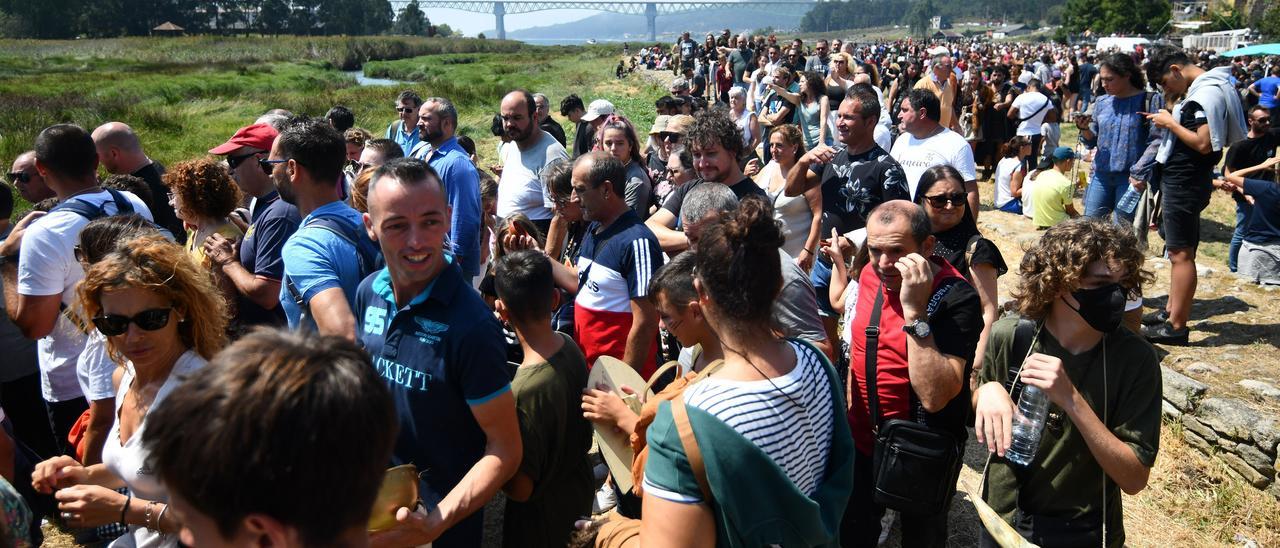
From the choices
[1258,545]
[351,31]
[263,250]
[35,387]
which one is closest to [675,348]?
[263,250]

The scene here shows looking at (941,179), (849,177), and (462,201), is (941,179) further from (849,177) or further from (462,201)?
(462,201)

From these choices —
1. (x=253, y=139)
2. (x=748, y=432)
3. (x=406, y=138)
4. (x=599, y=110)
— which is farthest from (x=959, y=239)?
(x=406, y=138)

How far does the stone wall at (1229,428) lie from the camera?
173 inches

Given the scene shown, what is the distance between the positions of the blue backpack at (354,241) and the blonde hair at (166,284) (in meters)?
0.48

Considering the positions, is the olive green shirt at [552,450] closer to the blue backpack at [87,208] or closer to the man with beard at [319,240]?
the man with beard at [319,240]

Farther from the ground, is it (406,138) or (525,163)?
(406,138)

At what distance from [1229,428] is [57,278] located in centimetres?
595

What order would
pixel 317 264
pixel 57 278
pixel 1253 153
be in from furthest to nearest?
pixel 1253 153 < pixel 57 278 < pixel 317 264

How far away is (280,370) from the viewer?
1325 millimetres

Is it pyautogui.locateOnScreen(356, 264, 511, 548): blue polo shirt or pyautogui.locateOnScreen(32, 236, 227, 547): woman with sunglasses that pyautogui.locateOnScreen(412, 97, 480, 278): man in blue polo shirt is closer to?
pyautogui.locateOnScreen(32, 236, 227, 547): woman with sunglasses

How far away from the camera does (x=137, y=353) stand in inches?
101

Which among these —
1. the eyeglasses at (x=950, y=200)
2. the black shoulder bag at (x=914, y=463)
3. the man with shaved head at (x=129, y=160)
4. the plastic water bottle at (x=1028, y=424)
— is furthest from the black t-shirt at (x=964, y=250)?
the man with shaved head at (x=129, y=160)

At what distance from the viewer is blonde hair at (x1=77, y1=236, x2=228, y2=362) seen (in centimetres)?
260

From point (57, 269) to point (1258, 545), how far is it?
18.7 feet
